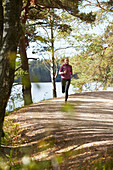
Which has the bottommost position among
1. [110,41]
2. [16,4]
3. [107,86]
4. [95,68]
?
[107,86]

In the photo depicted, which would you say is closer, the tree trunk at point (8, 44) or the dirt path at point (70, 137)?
the tree trunk at point (8, 44)

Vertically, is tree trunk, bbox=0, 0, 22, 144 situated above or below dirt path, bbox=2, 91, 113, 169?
above

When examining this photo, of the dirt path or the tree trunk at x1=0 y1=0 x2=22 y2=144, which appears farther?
the dirt path

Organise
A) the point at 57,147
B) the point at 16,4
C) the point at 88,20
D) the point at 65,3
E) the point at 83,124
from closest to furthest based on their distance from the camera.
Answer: the point at 16,4 → the point at 57,147 → the point at 83,124 → the point at 65,3 → the point at 88,20

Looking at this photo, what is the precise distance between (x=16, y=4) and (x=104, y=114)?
231 inches

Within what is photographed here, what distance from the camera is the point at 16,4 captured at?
379 cm

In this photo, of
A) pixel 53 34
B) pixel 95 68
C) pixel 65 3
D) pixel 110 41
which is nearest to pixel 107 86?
pixel 95 68

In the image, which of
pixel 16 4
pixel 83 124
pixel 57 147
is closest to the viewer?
pixel 16 4

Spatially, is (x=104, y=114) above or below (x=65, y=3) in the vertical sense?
below

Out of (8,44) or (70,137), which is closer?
(8,44)

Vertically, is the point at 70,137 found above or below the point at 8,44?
below

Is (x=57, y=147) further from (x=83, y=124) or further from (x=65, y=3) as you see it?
(x=65, y=3)

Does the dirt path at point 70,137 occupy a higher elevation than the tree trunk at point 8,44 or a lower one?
lower

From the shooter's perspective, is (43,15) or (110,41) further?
(110,41)
